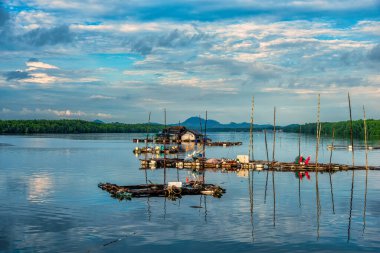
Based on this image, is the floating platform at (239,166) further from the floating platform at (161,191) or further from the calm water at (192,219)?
the floating platform at (161,191)

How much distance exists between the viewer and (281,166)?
7081 cm

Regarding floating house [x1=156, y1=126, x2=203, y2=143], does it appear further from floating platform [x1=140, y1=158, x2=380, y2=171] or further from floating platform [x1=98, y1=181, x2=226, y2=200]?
floating platform [x1=98, y1=181, x2=226, y2=200]

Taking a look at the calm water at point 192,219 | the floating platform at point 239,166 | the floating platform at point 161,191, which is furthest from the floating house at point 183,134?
the floating platform at point 161,191

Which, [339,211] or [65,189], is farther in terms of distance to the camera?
[65,189]

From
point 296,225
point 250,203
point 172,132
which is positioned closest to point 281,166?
point 250,203

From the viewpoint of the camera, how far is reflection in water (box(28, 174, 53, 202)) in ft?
143

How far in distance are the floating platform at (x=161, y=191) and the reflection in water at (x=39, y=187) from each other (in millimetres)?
6114

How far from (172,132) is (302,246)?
127678 mm

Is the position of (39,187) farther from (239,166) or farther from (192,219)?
(239,166)

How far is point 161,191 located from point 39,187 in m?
15.1

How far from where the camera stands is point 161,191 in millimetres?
43281

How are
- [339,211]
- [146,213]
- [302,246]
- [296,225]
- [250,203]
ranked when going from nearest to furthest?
[302,246], [296,225], [146,213], [339,211], [250,203]

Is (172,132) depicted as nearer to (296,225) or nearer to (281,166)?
(281,166)

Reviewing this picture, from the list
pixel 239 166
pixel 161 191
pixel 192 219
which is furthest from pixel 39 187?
pixel 239 166
